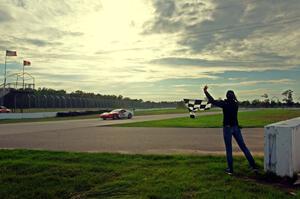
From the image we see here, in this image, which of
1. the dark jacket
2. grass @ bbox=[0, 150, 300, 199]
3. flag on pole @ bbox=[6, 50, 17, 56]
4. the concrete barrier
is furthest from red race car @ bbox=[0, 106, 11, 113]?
the concrete barrier

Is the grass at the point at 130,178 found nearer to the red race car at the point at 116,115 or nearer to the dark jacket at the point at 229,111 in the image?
the dark jacket at the point at 229,111

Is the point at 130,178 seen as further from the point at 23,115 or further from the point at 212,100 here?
the point at 23,115

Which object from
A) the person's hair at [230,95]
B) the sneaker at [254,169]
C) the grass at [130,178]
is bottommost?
the grass at [130,178]

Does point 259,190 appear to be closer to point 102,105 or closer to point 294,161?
point 294,161

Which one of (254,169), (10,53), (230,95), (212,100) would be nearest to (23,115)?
(10,53)

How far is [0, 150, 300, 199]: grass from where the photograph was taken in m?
5.45

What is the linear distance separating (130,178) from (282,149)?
10.1ft

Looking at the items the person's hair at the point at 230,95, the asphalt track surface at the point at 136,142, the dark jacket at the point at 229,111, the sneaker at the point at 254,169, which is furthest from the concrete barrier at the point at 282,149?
the asphalt track surface at the point at 136,142

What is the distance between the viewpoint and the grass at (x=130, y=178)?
5445 mm

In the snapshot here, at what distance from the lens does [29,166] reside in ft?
25.2

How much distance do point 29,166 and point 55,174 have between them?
1.15 meters

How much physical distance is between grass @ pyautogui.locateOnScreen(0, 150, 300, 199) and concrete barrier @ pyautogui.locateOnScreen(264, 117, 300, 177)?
14.4 inches

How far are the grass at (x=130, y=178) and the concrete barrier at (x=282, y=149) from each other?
1.20ft

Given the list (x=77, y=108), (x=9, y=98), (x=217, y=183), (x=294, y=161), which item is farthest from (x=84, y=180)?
(x=77, y=108)
